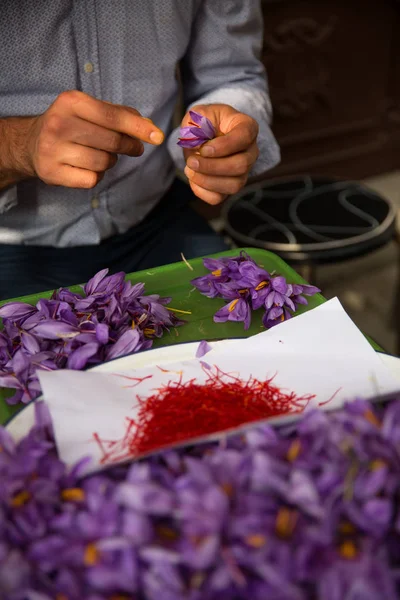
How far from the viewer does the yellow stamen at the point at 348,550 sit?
33cm

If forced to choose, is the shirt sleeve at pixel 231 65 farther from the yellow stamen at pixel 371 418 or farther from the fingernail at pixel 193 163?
the yellow stamen at pixel 371 418

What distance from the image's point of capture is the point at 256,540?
324 mm

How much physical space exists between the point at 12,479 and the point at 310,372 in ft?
0.90

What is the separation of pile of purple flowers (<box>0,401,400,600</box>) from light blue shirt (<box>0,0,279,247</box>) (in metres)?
0.60

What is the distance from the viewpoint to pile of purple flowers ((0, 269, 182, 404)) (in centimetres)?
55

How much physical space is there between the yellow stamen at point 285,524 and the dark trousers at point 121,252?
63cm

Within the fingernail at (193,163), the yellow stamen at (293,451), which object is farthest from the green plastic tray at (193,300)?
the yellow stamen at (293,451)

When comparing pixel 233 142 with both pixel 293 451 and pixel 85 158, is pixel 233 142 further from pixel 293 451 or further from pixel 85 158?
pixel 293 451

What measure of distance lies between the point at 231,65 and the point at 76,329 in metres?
0.63

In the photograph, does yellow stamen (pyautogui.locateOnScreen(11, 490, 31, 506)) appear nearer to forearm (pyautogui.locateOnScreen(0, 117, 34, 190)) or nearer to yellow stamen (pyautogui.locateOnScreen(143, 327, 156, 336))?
yellow stamen (pyautogui.locateOnScreen(143, 327, 156, 336))

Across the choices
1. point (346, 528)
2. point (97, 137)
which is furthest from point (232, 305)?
point (346, 528)

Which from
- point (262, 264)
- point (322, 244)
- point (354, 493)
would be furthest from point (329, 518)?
point (322, 244)

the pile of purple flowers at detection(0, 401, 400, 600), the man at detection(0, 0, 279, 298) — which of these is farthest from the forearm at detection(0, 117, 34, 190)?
the pile of purple flowers at detection(0, 401, 400, 600)

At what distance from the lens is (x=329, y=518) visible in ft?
1.11
